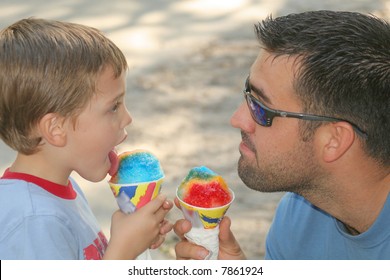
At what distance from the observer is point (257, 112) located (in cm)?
331

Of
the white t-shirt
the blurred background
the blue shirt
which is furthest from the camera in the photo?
the blurred background

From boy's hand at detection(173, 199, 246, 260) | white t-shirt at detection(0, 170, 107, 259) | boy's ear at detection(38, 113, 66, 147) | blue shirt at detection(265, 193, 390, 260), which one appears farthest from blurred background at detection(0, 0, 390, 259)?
boy's ear at detection(38, 113, 66, 147)

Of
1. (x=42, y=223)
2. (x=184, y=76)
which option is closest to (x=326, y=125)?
(x=42, y=223)

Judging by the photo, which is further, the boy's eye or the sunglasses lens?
the sunglasses lens

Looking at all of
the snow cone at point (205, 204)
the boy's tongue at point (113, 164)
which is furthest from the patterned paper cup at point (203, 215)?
the boy's tongue at point (113, 164)

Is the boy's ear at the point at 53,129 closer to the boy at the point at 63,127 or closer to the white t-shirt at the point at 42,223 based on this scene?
the boy at the point at 63,127

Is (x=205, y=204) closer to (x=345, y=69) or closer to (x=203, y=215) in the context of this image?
(x=203, y=215)

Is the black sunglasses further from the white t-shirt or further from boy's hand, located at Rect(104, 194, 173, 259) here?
the white t-shirt

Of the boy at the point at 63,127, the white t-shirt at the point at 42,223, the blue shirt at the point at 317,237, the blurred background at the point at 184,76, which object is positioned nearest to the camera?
the white t-shirt at the point at 42,223

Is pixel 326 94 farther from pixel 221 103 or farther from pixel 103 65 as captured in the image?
pixel 221 103

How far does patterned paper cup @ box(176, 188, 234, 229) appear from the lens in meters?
3.12

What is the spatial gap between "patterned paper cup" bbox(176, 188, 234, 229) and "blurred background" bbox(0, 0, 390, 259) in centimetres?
181

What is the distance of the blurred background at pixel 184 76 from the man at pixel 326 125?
1742mm

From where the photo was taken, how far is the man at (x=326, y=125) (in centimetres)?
316
